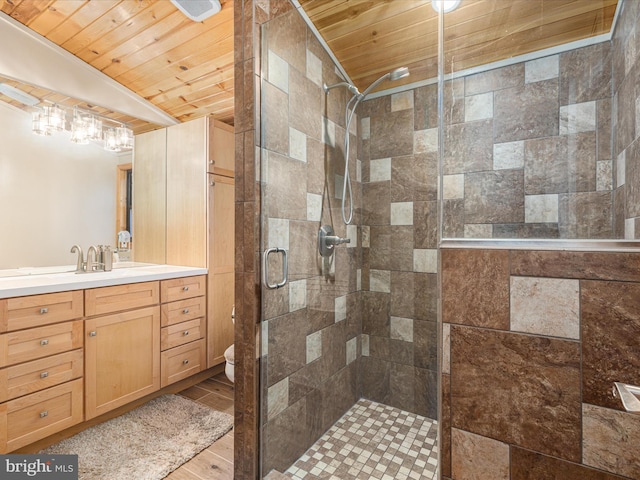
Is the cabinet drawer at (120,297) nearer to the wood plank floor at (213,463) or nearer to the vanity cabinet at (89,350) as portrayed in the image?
the vanity cabinet at (89,350)

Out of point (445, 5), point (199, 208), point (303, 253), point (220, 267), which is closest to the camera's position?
point (445, 5)

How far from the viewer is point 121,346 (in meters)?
2.01

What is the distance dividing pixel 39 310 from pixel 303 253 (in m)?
1.47

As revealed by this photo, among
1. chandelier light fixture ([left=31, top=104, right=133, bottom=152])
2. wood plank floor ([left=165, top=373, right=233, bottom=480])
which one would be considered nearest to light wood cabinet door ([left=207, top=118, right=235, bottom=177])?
chandelier light fixture ([left=31, top=104, right=133, bottom=152])

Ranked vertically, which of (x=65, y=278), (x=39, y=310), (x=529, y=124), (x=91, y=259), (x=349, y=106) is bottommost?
(x=39, y=310)

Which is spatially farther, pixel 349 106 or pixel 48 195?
pixel 48 195

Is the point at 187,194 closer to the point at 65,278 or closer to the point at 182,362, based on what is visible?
the point at 65,278

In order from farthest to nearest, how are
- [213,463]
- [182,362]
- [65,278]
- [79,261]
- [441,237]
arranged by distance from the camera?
[182,362] → [79,261] → [65,278] → [213,463] → [441,237]

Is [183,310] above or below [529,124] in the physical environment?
below

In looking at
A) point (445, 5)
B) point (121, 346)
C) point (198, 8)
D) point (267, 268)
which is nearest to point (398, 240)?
point (267, 268)

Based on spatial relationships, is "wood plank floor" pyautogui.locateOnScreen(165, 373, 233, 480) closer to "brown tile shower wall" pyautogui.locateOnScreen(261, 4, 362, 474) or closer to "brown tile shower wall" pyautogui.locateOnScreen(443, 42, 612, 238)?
"brown tile shower wall" pyautogui.locateOnScreen(261, 4, 362, 474)

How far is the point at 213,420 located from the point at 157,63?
2466 mm

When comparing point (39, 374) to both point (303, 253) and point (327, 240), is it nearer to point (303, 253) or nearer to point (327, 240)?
point (303, 253)

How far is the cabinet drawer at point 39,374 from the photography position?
1532 millimetres
